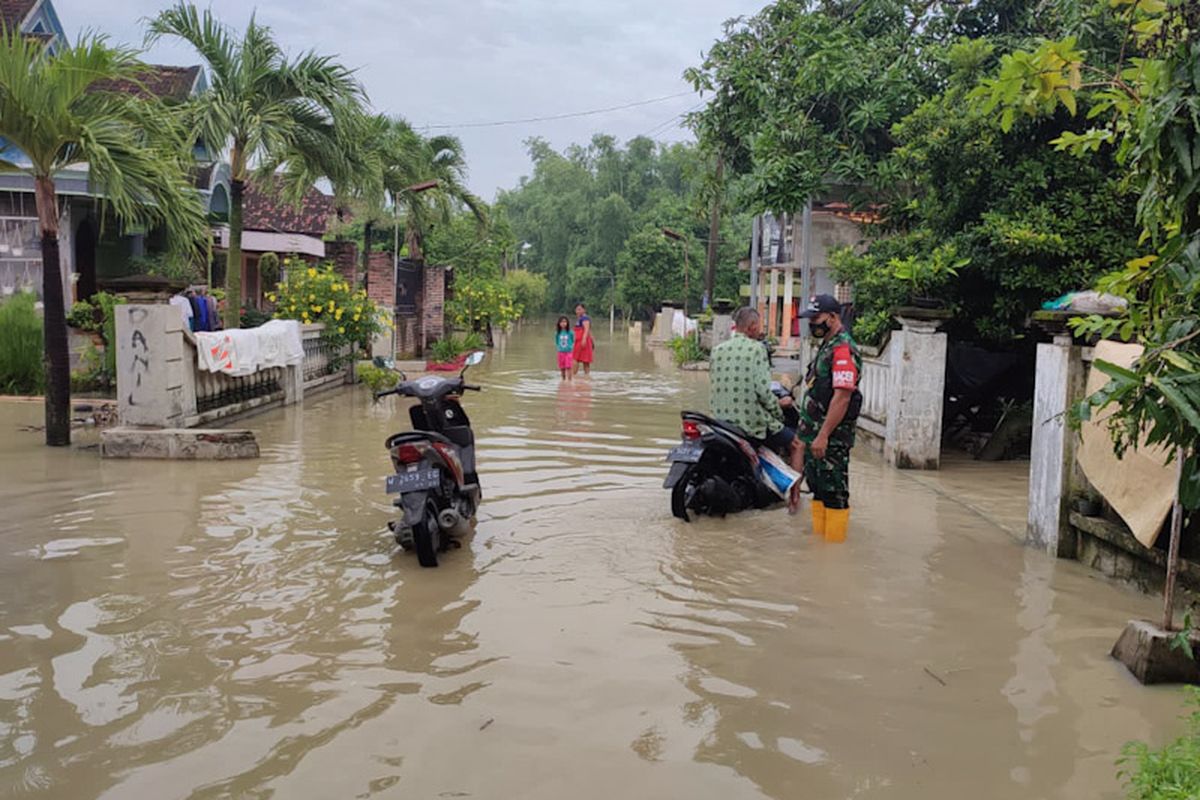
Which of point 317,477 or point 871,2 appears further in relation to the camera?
point 871,2

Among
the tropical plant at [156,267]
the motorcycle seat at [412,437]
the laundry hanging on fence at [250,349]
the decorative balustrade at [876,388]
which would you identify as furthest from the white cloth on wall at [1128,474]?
the tropical plant at [156,267]

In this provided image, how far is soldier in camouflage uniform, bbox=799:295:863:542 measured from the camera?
6.62 metres

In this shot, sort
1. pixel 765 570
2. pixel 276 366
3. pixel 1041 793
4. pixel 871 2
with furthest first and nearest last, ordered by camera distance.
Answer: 1. pixel 871 2
2. pixel 276 366
3. pixel 765 570
4. pixel 1041 793

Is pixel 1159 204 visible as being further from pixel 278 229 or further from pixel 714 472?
pixel 278 229

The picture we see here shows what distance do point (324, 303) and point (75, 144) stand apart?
747 cm

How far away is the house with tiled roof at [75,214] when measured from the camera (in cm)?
1727

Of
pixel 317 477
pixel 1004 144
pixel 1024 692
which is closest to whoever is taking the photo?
pixel 1024 692

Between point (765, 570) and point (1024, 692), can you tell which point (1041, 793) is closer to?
point (1024, 692)

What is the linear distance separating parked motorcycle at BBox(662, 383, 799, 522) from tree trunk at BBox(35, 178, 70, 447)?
615 centimetres

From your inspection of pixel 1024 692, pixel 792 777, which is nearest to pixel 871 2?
pixel 1024 692

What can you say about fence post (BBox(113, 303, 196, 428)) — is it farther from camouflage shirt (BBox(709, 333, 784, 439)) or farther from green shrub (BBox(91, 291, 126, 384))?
camouflage shirt (BBox(709, 333, 784, 439))

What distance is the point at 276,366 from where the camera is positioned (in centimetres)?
1420

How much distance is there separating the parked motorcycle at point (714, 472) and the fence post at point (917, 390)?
2.78 meters

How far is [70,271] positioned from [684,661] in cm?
1708
